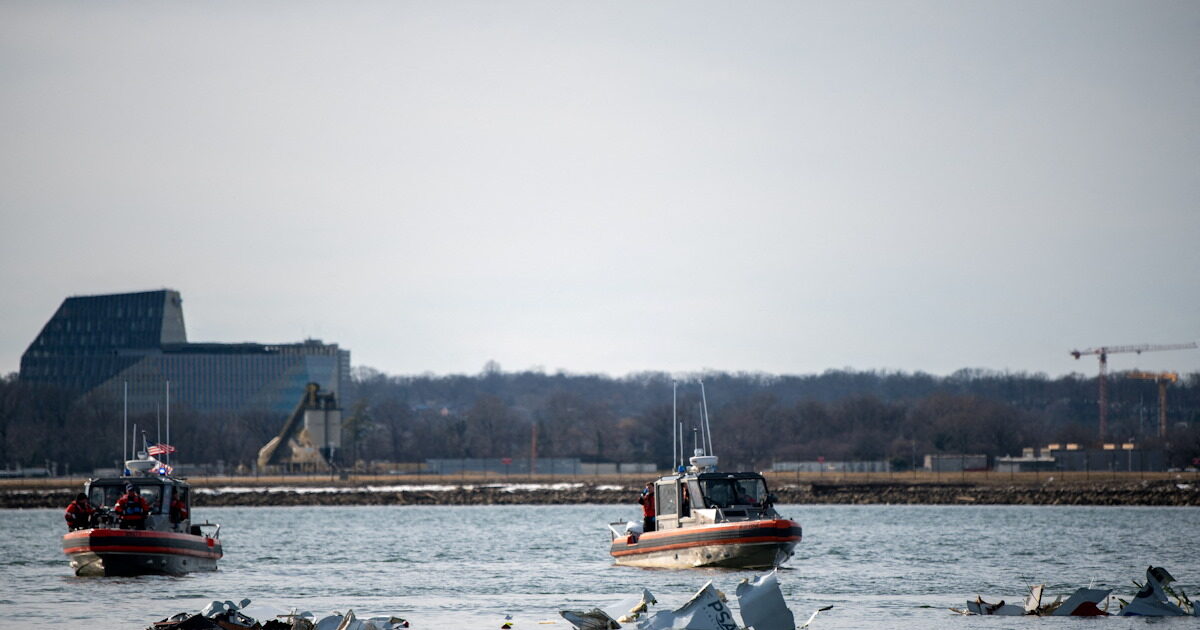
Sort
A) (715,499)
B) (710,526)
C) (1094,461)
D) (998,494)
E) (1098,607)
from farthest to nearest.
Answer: (1094,461) → (998,494) → (715,499) → (710,526) → (1098,607)

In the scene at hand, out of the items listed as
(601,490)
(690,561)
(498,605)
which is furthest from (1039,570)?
(601,490)

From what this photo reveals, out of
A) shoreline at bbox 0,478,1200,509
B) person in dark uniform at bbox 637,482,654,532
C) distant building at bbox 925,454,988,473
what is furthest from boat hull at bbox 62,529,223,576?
distant building at bbox 925,454,988,473

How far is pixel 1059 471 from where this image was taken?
151625 millimetres

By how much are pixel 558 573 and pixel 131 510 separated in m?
13.2

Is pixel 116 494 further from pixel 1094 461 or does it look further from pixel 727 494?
pixel 1094 461

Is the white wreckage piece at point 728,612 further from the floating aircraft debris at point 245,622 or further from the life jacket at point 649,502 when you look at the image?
the life jacket at point 649,502

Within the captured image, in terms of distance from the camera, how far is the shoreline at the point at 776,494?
118 meters

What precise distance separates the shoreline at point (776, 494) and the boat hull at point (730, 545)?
71.1 m

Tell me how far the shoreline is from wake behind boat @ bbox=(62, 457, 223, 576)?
7315cm

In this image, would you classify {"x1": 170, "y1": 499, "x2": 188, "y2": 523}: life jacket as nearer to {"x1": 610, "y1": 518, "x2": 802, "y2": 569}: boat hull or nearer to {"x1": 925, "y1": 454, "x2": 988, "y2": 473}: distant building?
{"x1": 610, "y1": 518, "x2": 802, "y2": 569}: boat hull

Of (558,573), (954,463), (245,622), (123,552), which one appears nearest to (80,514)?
(123,552)

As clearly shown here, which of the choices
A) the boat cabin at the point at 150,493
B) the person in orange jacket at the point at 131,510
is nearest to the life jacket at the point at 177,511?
the boat cabin at the point at 150,493

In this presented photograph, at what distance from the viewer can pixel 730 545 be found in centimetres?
4784

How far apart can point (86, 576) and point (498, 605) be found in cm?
1619
